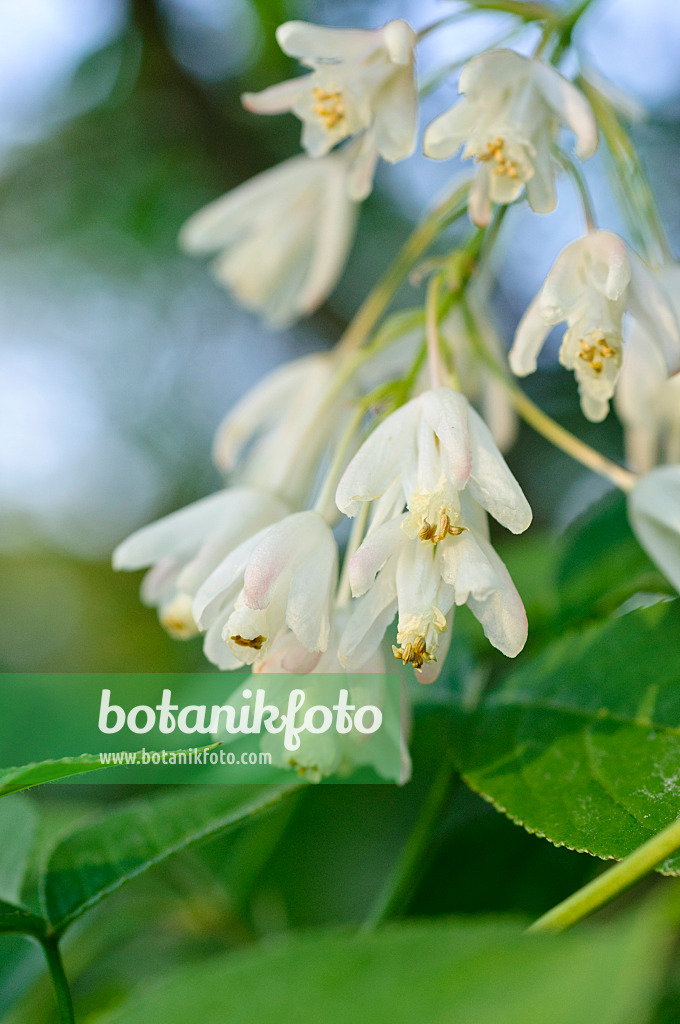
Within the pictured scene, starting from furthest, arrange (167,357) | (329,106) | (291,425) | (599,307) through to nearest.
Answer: (167,357) → (291,425) → (329,106) → (599,307)

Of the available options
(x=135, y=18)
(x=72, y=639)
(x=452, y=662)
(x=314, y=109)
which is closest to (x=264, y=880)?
(x=452, y=662)

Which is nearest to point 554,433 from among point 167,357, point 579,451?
point 579,451

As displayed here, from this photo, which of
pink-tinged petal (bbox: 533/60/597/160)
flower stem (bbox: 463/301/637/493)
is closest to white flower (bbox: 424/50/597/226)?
pink-tinged petal (bbox: 533/60/597/160)

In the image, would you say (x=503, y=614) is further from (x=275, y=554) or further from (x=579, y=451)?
(x=579, y=451)

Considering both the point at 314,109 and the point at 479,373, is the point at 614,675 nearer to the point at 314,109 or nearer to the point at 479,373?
the point at 479,373

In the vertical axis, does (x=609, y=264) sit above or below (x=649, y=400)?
above

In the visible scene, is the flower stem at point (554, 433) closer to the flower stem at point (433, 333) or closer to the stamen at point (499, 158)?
the flower stem at point (433, 333)
